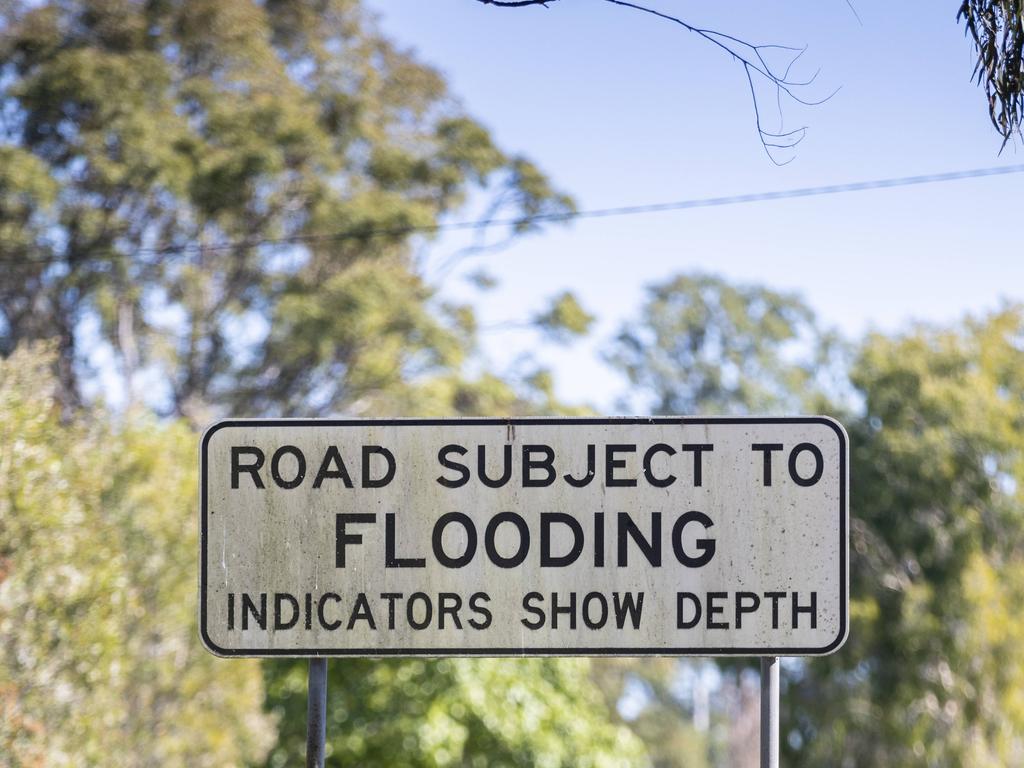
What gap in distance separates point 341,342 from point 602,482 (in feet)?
65.4

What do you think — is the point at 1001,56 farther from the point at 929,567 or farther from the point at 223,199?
the point at 929,567

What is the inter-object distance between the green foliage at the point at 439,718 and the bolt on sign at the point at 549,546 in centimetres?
1070

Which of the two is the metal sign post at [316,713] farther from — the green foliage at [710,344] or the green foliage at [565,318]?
the green foliage at [710,344]

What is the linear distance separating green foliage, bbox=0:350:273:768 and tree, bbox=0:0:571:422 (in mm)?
6423

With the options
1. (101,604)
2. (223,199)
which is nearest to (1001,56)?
(101,604)

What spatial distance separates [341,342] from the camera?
2253 cm

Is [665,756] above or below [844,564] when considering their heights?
below

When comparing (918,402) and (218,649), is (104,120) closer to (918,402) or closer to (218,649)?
(918,402)

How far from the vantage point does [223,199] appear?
21.6m

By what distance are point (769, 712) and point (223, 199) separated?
65.2ft

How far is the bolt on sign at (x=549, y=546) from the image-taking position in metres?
2.81

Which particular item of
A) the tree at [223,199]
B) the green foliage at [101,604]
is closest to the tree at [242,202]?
the tree at [223,199]

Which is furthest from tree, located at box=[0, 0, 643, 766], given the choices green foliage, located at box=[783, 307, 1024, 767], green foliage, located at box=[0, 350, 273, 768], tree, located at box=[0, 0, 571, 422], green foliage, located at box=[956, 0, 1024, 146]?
green foliage, located at box=[956, 0, 1024, 146]

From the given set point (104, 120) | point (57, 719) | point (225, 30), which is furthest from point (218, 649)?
point (225, 30)
